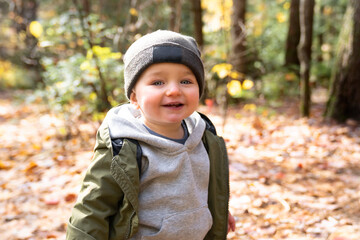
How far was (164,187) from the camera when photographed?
1655 millimetres

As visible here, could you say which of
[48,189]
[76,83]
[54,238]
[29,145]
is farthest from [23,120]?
[54,238]

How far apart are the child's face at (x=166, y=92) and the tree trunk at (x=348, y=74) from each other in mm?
3809

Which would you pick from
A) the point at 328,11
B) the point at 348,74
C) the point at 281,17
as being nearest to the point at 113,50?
the point at 348,74

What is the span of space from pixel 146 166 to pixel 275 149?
294 cm

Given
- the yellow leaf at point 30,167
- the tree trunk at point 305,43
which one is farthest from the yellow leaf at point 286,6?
the yellow leaf at point 30,167

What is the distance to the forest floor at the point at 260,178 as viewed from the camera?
2.58 metres

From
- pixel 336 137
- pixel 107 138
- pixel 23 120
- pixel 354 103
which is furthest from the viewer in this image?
pixel 23 120

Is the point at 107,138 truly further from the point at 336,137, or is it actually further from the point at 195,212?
the point at 336,137

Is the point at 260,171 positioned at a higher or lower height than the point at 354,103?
lower

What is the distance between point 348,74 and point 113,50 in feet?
14.2

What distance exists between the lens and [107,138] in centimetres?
155

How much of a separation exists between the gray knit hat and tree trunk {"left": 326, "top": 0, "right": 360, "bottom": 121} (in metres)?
3.76

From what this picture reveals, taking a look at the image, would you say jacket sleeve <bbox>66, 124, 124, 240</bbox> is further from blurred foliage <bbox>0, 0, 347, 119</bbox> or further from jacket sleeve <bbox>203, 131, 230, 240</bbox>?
blurred foliage <bbox>0, 0, 347, 119</bbox>

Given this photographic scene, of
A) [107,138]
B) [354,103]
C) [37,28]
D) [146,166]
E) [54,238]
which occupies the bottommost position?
[54,238]
